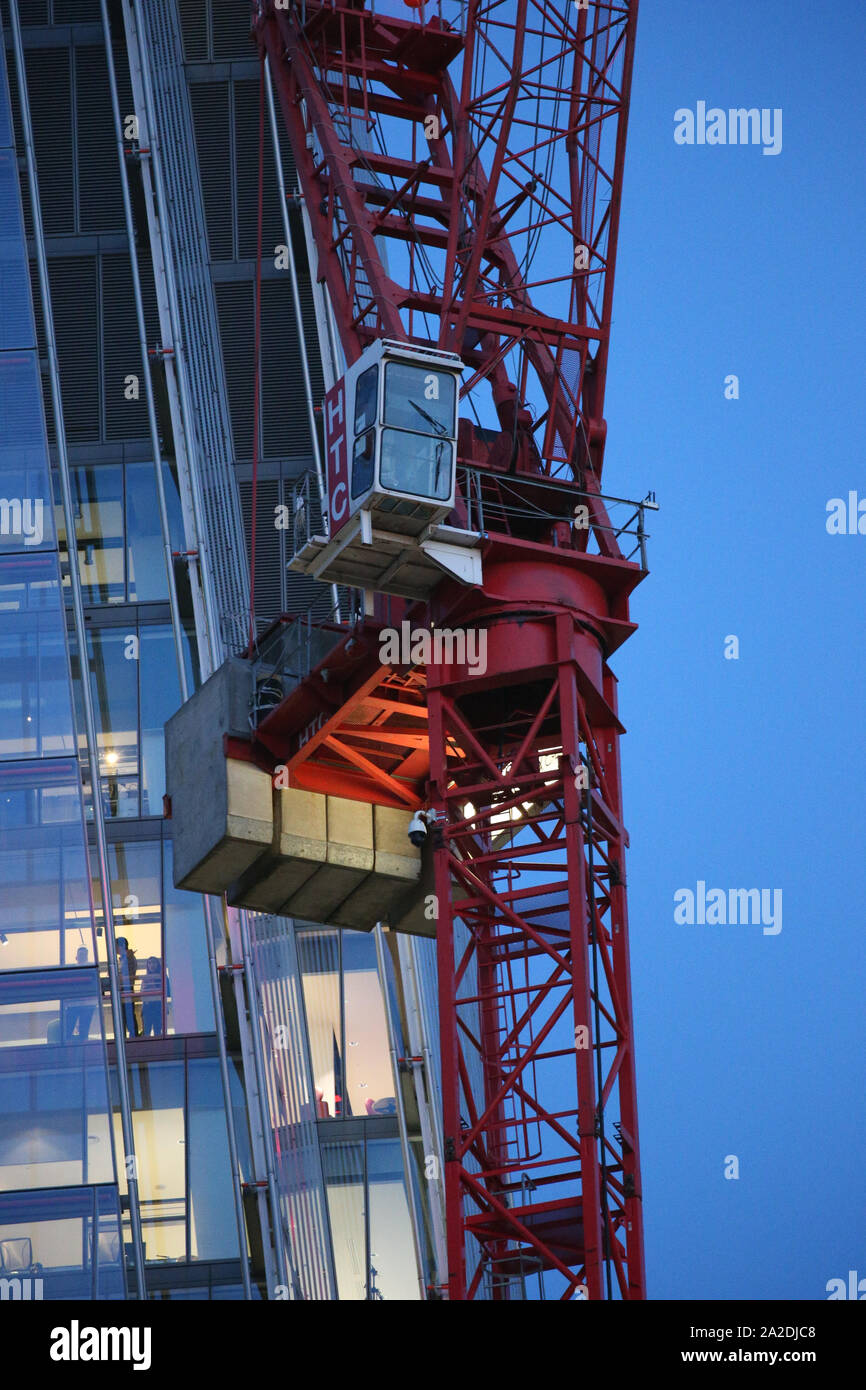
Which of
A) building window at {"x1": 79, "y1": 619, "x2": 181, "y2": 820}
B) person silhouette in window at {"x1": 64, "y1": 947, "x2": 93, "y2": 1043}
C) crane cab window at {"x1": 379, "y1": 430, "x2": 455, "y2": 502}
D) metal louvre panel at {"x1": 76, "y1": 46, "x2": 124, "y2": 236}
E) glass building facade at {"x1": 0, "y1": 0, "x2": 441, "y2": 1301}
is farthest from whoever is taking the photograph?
metal louvre panel at {"x1": 76, "y1": 46, "x2": 124, "y2": 236}

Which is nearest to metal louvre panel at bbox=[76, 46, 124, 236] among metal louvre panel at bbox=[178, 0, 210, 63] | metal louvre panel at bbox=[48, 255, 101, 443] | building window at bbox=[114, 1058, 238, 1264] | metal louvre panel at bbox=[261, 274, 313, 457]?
metal louvre panel at bbox=[48, 255, 101, 443]

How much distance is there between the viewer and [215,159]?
4744 cm

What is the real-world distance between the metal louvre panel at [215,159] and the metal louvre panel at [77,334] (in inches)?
107

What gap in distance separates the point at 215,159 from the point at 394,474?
2097 centimetres

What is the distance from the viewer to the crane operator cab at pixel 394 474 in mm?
28703

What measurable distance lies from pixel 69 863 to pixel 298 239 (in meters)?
15.3

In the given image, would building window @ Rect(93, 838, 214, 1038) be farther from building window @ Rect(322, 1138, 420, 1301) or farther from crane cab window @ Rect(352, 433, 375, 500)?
crane cab window @ Rect(352, 433, 375, 500)

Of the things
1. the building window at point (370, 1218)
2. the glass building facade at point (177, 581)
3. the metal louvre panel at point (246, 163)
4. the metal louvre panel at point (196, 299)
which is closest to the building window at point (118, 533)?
the glass building facade at point (177, 581)

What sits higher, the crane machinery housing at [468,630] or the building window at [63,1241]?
the crane machinery housing at [468,630]

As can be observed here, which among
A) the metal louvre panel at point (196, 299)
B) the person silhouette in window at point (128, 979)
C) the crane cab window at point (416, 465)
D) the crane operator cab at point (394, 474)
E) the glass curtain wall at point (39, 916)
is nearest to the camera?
the crane cab window at point (416, 465)

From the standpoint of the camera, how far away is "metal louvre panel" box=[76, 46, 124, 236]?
156 ft

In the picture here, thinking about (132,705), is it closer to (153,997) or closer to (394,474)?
(153,997)

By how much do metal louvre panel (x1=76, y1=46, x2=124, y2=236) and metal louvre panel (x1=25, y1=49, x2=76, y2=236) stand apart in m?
0.21

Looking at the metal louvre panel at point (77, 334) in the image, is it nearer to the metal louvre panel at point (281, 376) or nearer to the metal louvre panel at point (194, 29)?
the metal louvre panel at point (281, 376)
